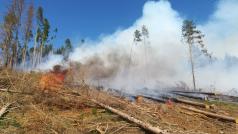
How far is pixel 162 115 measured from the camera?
8680 mm

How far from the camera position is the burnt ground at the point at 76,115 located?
23.1ft

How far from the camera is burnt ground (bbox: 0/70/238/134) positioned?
7.03m

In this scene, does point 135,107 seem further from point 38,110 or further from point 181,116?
point 38,110

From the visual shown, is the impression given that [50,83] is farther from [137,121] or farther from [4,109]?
[137,121]

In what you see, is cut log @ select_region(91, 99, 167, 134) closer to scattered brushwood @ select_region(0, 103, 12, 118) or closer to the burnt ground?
the burnt ground

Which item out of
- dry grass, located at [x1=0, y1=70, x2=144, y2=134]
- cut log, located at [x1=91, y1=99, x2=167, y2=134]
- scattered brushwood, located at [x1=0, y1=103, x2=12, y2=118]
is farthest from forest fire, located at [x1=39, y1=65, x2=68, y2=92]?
cut log, located at [x1=91, y1=99, x2=167, y2=134]

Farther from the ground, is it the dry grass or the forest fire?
the forest fire

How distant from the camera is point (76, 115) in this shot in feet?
27.3

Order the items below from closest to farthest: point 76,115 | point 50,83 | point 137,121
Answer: point 137,121 < point 76,115 < point 50,83

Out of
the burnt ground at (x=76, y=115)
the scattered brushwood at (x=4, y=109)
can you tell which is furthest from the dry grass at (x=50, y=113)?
the scattered brushwood at (x=4, y=109)

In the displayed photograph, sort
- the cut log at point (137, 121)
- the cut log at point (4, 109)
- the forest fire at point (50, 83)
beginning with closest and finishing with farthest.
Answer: the cut log at point (137, 121) → the cut log at point (4, 109) → the forest fire at point (50, 83)

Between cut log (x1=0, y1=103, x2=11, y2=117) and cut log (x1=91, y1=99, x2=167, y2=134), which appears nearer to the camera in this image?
cut log (x1=91, y1=99, x2=167, y2=134)

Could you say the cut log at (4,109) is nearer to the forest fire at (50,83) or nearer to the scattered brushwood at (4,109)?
the scattered brushwood at (4,109)

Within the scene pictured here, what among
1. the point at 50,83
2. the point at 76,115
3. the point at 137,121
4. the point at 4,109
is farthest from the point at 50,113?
the point at 137,121
